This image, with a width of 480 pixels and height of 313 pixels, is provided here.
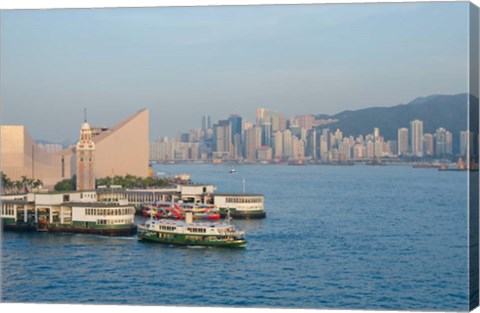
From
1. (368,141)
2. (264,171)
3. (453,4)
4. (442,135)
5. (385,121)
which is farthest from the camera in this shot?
(264,171)

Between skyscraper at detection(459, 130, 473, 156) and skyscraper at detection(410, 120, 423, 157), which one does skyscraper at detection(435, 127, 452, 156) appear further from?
skyscraper at detection(410, 120, 423, 157)

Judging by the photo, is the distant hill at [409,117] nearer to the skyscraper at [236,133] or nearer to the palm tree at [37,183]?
the skyscraper at [236,133]

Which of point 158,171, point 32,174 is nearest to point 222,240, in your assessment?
point 32,174

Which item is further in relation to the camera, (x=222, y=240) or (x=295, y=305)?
(x=222, y=240)

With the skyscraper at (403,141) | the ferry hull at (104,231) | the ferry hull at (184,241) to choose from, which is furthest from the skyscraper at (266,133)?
the ferry hull at (104,231)

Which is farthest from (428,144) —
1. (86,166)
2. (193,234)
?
(86,166)

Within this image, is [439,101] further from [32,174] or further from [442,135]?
[32,174]
